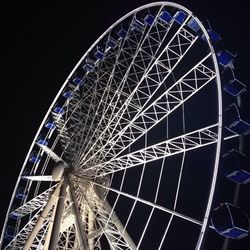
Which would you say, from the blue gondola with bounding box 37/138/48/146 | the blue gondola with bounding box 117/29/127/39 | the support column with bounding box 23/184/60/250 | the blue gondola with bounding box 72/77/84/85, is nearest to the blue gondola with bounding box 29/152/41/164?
the blue gondola with bounding box 37/138/48/146

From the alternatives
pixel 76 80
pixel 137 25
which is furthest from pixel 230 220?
pixel 76 80

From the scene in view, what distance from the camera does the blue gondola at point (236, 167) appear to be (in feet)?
38.4

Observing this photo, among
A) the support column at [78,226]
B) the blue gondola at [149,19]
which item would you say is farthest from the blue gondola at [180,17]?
the support column at [78,226]

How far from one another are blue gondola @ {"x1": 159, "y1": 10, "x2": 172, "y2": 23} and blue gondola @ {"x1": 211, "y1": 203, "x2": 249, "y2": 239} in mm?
8565

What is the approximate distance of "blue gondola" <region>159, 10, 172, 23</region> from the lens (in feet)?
54.7

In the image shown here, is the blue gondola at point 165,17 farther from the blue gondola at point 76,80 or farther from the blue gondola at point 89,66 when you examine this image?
the blue gondola at point 76,80

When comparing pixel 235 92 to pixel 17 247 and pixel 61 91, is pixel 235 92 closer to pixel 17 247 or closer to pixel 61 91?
pixel 61 91

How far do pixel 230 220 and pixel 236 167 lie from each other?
1.68 m

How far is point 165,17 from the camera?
16.8m

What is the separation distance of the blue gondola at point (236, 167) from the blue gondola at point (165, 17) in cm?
690

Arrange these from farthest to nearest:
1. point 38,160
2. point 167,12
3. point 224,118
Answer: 1. point 38,160
2. point 167,12
3. point 224,118

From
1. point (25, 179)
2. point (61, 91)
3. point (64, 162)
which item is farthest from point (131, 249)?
point (61, 91)

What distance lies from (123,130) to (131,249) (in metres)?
4.34

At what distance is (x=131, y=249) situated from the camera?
13.4 m
